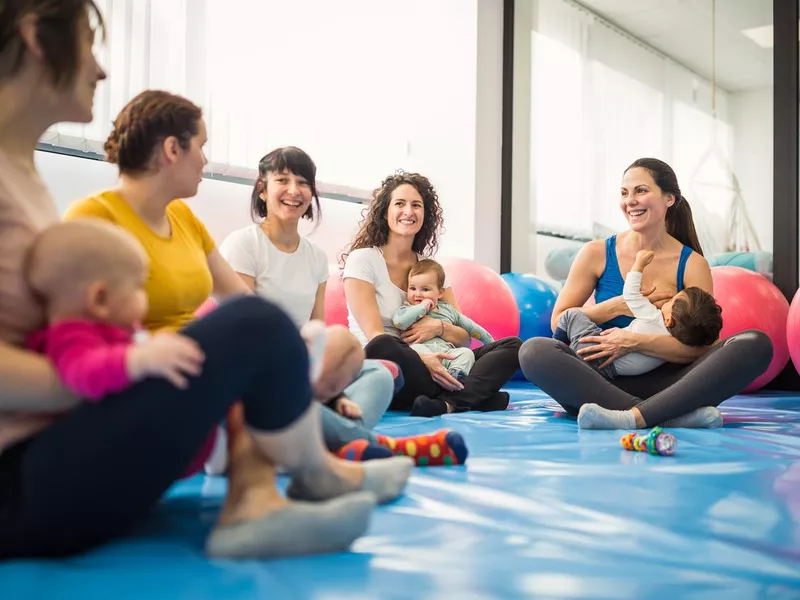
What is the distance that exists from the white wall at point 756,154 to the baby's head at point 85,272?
3783mm

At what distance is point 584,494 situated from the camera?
1.49 metres

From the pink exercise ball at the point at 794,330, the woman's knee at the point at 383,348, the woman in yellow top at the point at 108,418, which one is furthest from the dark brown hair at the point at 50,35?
the pink exercise ball at the point at 794,330

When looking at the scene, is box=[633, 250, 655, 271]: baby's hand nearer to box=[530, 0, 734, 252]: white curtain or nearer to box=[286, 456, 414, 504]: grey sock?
box=[286, 456, 414, 504]: grey sock

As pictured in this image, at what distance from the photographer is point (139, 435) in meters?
0.93

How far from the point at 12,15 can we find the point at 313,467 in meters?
0.74

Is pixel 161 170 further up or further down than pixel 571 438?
further up

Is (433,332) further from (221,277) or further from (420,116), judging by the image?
(420,116)

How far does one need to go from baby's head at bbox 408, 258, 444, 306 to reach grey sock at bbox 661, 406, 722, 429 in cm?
94

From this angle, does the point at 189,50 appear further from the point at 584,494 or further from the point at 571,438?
the point at 584,494

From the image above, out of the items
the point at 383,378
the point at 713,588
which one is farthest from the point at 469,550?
the point at 383,378

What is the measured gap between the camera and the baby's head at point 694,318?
2.48 meters

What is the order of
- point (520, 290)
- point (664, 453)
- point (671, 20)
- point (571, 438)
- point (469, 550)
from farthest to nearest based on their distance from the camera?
point (671, 20) < point (520, 290) < point (571, 438) < point (664, 453) < point (469, 550)

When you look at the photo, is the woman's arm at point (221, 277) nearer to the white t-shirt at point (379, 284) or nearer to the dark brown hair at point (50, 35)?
the dark brown hair at point (50, 35)

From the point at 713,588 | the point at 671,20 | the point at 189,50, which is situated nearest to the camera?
the point at 713,588
